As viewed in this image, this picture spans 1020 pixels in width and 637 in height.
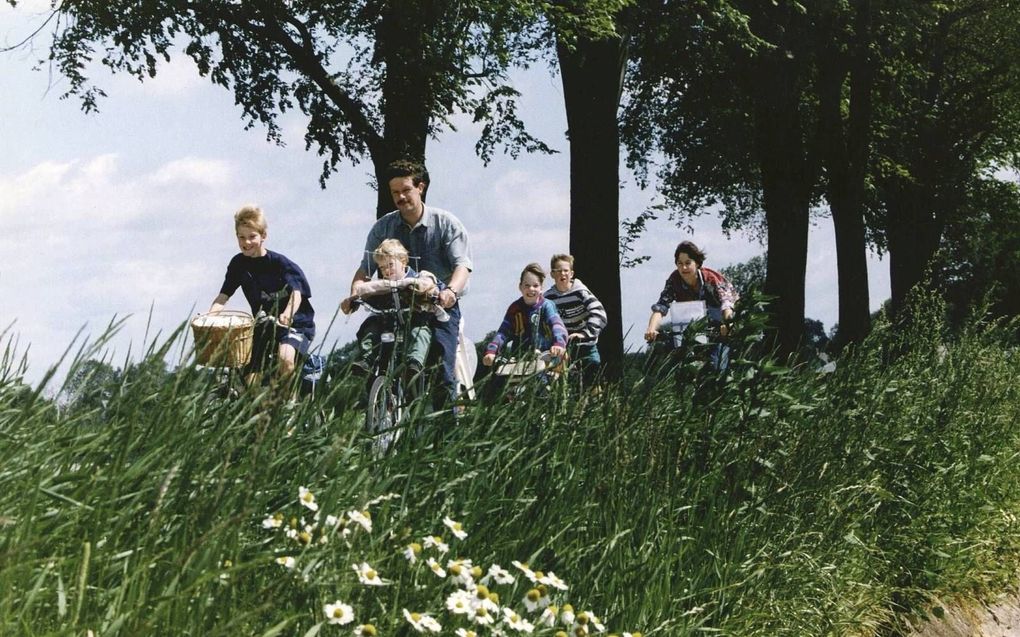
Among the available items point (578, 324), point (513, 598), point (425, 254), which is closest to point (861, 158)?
point (578, 324)

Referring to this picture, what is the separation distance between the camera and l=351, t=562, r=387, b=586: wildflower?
2.94m

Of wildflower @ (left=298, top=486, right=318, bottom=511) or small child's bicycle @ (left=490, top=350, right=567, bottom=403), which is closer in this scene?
wildflower @ (left=298, top=486, right=318, bottom=511)

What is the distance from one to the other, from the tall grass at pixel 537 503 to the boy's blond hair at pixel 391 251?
8.13 feet

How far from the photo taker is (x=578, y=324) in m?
10.8

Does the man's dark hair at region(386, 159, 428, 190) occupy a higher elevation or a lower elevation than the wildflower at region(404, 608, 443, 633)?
higher

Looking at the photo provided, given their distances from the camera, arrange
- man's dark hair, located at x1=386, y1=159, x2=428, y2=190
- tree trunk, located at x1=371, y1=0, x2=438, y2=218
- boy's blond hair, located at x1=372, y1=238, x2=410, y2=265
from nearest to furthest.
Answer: boy's blond hair, located at x1=372, y1=238, x2=410, y2=265 < man's dark hair, located at x1=386, y1=159, x2=428, y2=190 < tree trunk, located at x1=371, y1=0, x2=438, y2=218

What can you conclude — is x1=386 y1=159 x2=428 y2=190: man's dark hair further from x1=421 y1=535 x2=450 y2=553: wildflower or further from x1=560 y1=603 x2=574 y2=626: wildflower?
x1=560 y1=603 x2=574 y2=626: wildflower

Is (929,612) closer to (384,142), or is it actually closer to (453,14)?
(453,14)

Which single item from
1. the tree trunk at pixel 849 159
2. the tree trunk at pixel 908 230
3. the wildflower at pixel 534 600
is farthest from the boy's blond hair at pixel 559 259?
the tree trunk at pixel 908 230

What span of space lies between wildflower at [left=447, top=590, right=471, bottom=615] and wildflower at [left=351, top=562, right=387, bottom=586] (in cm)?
21

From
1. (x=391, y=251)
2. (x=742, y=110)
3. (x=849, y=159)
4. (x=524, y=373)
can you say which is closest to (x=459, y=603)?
(x=524, y=373)

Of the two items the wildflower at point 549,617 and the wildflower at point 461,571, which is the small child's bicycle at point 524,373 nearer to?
the wildflower at point 549,617

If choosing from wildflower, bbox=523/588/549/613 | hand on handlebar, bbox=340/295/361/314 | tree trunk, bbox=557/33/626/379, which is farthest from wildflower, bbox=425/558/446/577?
tree trunk, bbox=557/33/626/379

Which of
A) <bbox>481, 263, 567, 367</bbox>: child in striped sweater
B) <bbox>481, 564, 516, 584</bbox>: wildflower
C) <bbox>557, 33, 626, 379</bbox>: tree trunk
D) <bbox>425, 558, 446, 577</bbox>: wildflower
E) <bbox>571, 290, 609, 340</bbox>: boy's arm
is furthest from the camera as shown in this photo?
<bbox>557, 33, 626, 379</bbox>: tree trunk
